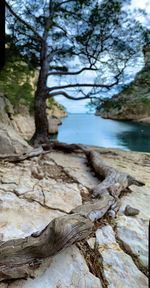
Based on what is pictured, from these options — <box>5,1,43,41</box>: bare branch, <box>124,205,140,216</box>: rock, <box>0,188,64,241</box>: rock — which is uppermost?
<box>5,1,43,41</box>: bare branch

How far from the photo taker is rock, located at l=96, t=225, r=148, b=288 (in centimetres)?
140

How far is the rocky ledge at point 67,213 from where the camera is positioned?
4.69 feet

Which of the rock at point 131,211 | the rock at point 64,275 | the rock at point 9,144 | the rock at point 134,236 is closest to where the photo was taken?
the rock at point 64,275

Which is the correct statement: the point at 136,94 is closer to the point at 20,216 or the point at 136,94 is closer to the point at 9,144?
the point at 9,144

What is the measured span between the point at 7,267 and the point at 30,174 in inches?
75.1

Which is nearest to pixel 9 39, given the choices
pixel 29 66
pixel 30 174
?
pixel 29 66

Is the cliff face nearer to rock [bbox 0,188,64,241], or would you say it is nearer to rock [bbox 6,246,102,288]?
rock [bbox 0,188,64,241]

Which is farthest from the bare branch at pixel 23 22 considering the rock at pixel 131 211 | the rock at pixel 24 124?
the rock at pixel 24 124

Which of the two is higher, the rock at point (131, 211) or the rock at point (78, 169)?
the rock at point (131, 211)

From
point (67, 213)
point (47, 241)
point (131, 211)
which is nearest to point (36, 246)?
point (47, 241)

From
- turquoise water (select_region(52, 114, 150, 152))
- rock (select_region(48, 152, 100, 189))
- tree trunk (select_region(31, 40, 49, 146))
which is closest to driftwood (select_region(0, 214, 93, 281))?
rock (select_region(48, 152, 100, 189))

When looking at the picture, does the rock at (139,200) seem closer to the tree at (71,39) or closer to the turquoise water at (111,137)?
the tree at (71,39)

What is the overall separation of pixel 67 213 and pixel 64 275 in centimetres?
79

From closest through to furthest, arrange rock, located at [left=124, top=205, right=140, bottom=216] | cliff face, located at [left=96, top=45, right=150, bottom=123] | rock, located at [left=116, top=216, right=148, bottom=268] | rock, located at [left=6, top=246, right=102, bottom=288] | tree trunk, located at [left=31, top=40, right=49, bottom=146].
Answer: rock, located at [left=6, top=246, right=102, bottom=288]
rock, located at [left=116, top=216, right=148, bottom=268]
rock, located at [left=124, top=205, right=140, bottom=216]
cliff face, located at [left=96, top=45, right=150, bottom=123]
tree trunk, located at [left=31, top=40, right=49, bottom=146]
